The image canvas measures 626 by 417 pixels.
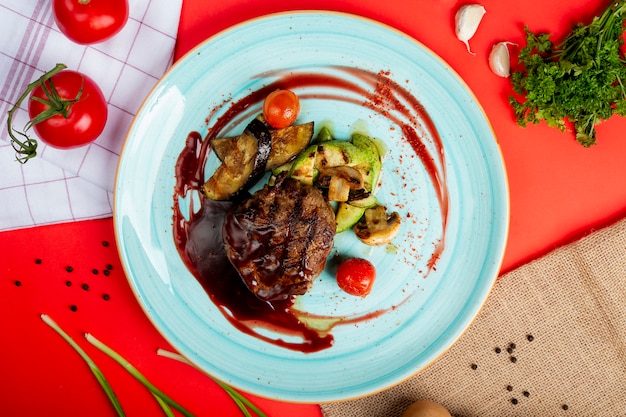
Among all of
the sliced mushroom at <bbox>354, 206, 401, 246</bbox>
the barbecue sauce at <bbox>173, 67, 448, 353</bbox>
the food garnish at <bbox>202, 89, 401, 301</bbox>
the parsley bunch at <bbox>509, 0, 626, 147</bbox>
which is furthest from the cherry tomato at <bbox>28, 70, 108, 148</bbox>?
the parsley bunch at <bbox>509, 0, 626, 147</bbox>

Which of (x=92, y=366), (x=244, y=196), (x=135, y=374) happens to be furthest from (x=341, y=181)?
(x=92, y=366)

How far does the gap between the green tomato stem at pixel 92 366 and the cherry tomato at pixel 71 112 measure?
1350 millimetres

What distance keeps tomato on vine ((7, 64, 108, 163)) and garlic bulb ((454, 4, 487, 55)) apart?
7.97 feet

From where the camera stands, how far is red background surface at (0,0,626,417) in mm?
3578

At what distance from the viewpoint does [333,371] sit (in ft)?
11.7

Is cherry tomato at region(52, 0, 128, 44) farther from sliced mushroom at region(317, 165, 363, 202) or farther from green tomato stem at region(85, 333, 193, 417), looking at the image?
green tomato stem at region(85, 333, 193, 417)

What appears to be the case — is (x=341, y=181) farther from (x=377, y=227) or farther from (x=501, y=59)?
(x=501, y=59)

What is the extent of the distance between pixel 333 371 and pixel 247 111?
186 centimetres

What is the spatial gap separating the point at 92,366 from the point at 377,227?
7.64 ft

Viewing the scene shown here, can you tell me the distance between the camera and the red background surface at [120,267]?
3.58m

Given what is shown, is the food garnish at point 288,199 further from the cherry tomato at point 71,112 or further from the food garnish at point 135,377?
the food garnish at point 135,377

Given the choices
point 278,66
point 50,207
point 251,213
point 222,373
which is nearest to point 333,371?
point 222,373

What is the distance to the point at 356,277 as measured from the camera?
11.1ft

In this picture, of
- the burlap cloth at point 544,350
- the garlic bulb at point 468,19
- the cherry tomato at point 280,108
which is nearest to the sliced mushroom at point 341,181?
the cherry tomato at point 280,108
